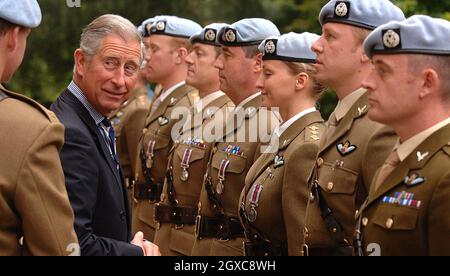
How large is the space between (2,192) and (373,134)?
216cm

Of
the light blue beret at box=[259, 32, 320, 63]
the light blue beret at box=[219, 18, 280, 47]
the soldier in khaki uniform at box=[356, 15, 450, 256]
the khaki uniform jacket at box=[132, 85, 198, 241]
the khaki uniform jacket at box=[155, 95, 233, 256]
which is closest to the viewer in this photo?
the soldier in khaki uniform at box=[356, 15, 450, 256]

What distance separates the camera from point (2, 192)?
13.3ft

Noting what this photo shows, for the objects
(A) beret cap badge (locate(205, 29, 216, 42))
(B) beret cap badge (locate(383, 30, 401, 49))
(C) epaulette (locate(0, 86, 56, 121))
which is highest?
(A) beret cap badge (locate(205, 29, 216, 42))

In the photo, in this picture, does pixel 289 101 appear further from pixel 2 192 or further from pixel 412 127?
pixel 2 192

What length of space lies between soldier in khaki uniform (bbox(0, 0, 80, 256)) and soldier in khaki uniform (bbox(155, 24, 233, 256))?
3.54m

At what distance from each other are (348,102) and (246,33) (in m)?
1.88

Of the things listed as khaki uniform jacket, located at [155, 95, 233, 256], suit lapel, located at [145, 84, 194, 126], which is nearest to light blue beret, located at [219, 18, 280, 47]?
khaki uniform jacket, located at [155, 95, 233, 256]

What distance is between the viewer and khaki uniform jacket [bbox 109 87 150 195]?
10.5 meters

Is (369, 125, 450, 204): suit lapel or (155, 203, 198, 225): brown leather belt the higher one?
(369, 125, 450, 204): suit lapel

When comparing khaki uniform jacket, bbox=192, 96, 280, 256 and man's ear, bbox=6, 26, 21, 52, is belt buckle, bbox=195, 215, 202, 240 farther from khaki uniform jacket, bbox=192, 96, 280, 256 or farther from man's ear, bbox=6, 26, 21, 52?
man's ear, bbox=6, 26, 21, 52

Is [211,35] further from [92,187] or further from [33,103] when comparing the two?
[33,103]

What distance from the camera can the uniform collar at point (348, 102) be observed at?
5.77 meters

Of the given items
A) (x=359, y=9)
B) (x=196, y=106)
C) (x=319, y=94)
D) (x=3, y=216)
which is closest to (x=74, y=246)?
(x=3, y=216)

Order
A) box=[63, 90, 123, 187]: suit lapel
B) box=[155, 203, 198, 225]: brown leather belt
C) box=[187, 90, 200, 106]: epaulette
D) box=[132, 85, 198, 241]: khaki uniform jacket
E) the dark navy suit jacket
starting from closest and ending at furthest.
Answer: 1. the dark navy suit jacket
2. box=[63, 90, 123, 187]: suit lapel
3. box=[155, 203, 198, 225]: brown leather belt
4. box=[132, 85, 198, 241]: khaki uniform jacket
5. box=[187, 90, 200, 106]: epaulette
